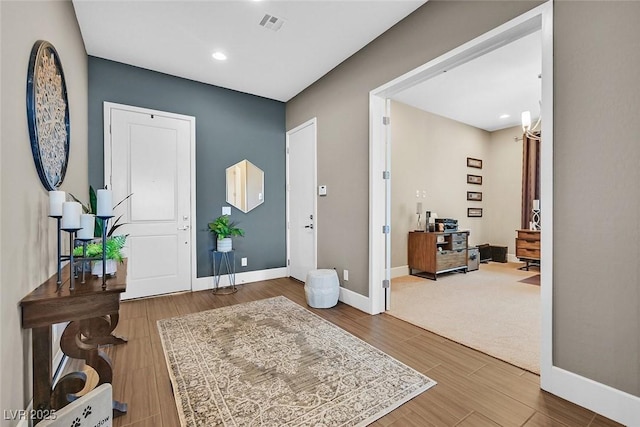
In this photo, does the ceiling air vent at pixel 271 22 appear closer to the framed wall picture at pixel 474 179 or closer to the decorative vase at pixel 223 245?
the decorative vase at pixel 223 245

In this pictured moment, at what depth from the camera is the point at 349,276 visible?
11.3ft

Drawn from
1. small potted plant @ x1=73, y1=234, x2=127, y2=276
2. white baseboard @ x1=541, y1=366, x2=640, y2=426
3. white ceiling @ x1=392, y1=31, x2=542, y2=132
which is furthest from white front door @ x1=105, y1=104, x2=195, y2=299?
white baseboard @ x1=541, y1=366, x2=640, y2=426

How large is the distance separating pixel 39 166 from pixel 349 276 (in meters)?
2.84

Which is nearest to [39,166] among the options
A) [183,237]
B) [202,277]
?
[183,237]

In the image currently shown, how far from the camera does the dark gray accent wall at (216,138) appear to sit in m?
3.43

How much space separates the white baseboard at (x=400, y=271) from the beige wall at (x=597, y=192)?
10.2 feet

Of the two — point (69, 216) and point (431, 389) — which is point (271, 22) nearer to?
point (69, 216)

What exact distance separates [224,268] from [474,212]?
5.28 m

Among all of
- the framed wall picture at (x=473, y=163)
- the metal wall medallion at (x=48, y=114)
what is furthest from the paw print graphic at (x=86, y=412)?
the framed wall picture at (x=473, y=163)

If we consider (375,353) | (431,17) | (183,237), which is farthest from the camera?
(183,237)

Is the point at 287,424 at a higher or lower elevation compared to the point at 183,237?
lower

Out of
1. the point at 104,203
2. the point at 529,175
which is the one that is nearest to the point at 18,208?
the point at 104,203

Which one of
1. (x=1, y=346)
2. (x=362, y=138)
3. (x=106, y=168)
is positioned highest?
(x=362, y=138)

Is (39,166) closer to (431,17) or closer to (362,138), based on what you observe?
(362,138)
